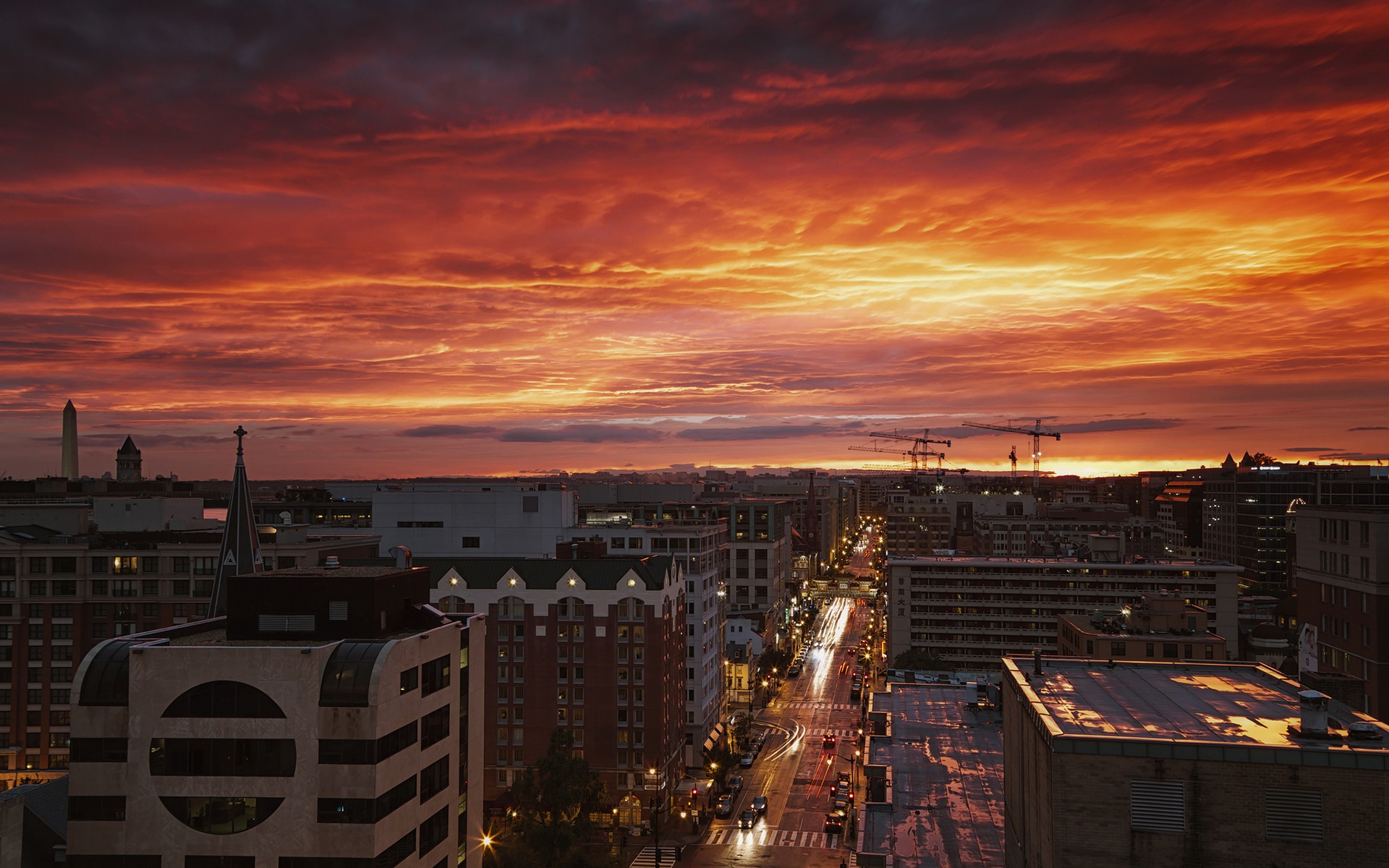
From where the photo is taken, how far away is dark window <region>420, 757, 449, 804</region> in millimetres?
48125

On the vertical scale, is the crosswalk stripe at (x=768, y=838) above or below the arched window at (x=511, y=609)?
below

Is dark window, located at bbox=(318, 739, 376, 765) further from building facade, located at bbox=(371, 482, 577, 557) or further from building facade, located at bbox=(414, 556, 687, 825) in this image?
building facade, located at bbox=(371, 482, 577, 557)

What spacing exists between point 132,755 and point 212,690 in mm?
4515

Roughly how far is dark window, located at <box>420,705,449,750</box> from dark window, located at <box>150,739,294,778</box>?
649 centimetres

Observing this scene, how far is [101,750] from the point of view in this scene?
43.8 m

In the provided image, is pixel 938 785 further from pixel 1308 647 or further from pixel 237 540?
pixel 237 540

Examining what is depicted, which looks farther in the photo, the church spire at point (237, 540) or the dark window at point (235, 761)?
A: the church spire at point (237, 540)

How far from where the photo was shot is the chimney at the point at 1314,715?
31547 mm

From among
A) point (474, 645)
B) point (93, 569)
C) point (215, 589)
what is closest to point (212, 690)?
point (474, 645)

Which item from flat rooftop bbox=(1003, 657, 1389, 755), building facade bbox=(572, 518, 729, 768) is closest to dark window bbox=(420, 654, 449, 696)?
flat rooftop bbox=(1003, 657, 1389, 755)

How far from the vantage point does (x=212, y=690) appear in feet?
144

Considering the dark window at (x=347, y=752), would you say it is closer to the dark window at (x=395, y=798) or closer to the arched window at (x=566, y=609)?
the dark window at (x=395, y=798)

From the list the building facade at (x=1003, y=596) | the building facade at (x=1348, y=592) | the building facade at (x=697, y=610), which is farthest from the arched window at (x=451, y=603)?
the building facade at (x=1003, y=596)

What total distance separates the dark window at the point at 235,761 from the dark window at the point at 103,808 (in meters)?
1.99
